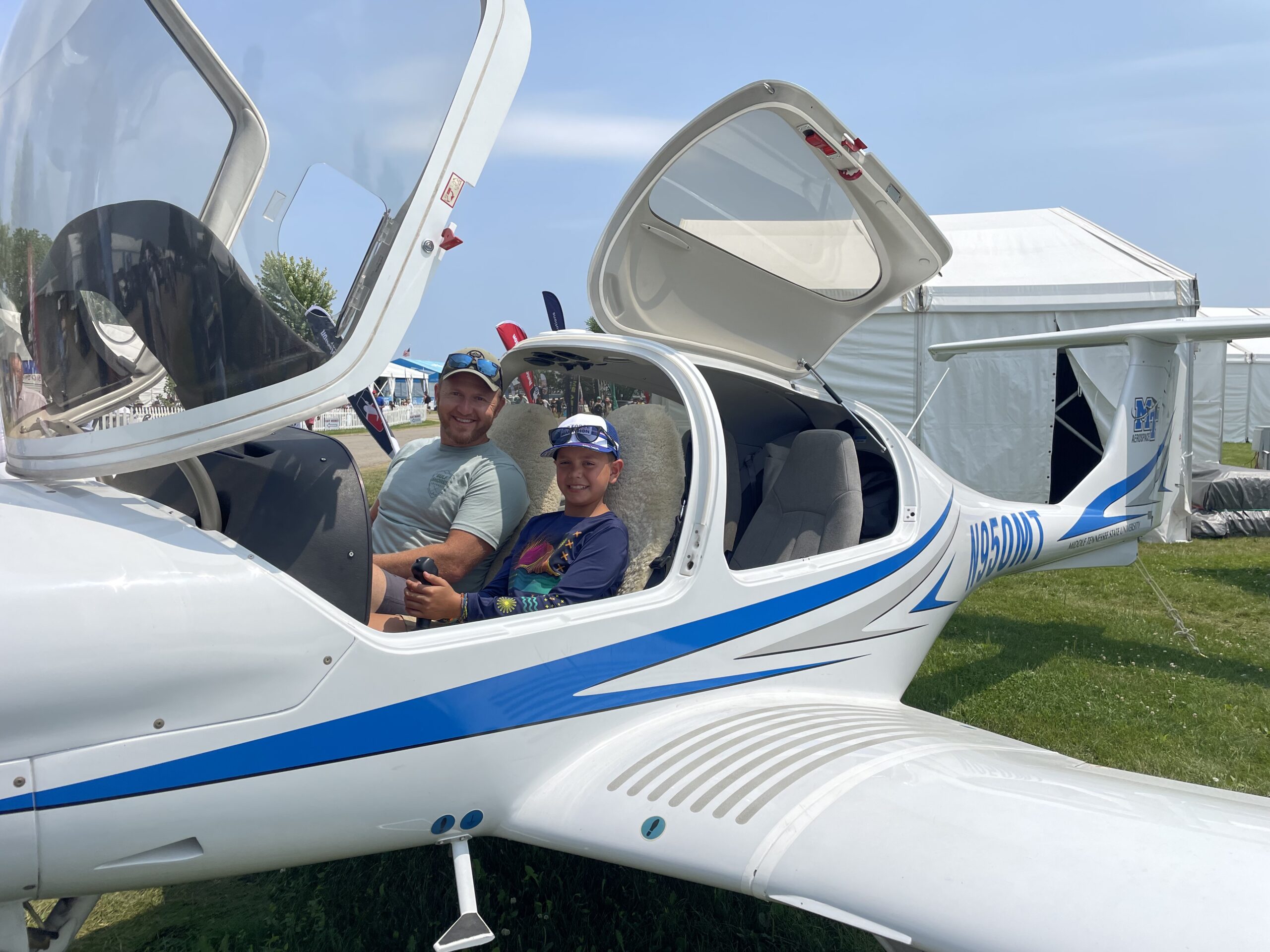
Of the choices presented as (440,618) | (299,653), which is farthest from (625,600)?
(299,653)

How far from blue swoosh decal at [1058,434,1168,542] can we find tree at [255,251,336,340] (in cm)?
419

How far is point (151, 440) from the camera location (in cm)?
177

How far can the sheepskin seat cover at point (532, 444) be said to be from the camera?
340 centimetres

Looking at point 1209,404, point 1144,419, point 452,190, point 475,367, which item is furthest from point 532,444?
point 1209,404

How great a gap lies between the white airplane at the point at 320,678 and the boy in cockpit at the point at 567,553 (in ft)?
0.63

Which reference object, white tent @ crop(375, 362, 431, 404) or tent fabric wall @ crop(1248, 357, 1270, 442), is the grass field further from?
tent fabric wall @ crop(1248, 357, 1270, 442)

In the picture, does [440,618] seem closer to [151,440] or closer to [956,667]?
[151,440]

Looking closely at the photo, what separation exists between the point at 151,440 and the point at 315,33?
95cm

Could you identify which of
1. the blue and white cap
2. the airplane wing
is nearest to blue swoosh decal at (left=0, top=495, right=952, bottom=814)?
the airplane wing

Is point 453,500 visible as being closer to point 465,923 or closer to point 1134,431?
point 465,923

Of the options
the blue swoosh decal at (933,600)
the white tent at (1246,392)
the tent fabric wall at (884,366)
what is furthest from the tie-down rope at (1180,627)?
the white tent at (1246,392)

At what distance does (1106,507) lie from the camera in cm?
488

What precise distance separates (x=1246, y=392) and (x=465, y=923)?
27159 mm

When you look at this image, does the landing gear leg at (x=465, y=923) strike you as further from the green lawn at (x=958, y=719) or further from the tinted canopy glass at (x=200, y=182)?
→ the tinted canopy glass at (x=200, y=182)
